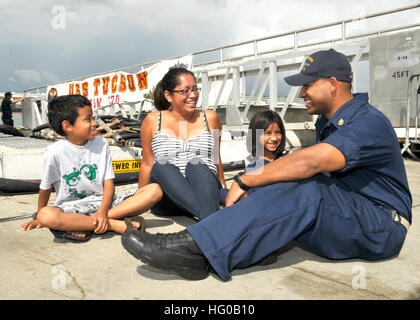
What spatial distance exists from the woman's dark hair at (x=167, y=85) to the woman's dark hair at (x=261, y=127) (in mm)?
703

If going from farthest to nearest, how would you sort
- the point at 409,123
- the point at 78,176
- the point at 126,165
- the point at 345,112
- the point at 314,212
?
the point at 409,123, the point at 126,165, the point at 78,176, the point at 345,112, the point at 314,212

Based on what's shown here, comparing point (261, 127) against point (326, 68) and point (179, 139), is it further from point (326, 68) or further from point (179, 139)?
point (326, 68)

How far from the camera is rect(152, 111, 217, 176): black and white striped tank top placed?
3.16 meters

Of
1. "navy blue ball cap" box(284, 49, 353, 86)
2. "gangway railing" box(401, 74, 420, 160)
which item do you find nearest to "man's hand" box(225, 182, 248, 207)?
"navy blue ball cap" box(284, 49, 353, 86)

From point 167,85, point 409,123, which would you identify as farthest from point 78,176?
point 409,123

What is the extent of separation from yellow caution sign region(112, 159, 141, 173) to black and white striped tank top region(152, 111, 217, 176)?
2.14m

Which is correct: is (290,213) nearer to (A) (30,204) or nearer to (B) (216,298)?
(B) (216,298)

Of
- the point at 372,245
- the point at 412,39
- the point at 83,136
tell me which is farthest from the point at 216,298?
the point at 412,39

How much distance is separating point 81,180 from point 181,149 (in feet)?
2.75

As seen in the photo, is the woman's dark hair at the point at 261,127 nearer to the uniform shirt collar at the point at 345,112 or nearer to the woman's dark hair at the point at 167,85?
the woman's dark hair at the point at 167,85

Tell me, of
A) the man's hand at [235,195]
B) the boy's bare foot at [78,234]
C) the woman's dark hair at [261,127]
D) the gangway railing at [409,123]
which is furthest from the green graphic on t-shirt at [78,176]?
the gangway railing at [409,123]

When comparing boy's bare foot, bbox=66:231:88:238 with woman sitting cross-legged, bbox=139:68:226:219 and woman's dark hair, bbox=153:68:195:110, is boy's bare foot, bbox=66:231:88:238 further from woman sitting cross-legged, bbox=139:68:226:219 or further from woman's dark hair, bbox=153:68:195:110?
woman's dark hair, bbox=153:68:195:110

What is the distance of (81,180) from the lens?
2.84 metres

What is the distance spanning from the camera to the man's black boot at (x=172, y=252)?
75.2 inches
